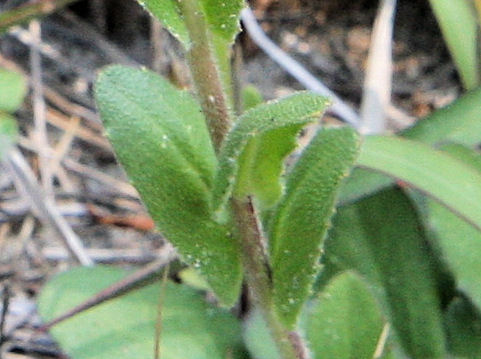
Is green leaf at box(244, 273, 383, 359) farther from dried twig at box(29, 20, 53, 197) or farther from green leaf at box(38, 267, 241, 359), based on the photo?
dried twig at box(29, 20, 53, 197)

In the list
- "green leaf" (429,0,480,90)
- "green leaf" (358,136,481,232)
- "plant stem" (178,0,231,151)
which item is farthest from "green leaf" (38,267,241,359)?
"green leaf" (429,0,480,90)

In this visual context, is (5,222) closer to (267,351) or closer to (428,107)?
(267,351)

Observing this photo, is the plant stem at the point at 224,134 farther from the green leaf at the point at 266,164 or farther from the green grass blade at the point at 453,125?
the green grass blade at the point at 453,125

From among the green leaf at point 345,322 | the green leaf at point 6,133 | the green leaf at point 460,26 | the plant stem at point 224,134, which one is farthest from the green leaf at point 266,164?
the green leaf at point 6,133

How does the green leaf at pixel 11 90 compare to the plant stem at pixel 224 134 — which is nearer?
the plant stem at pixel 224 134

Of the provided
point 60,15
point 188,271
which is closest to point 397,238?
point 188,271

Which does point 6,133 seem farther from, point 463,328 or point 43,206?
point 463,328
